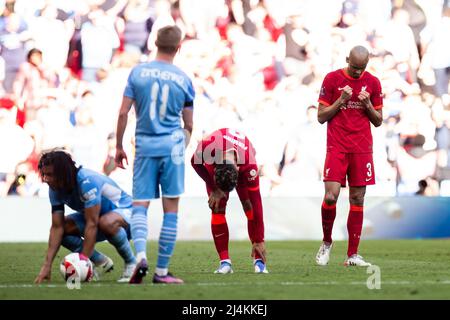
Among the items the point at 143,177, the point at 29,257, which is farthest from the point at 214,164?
the point at 29,257

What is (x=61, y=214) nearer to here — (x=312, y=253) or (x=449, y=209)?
(x=312, y=253)

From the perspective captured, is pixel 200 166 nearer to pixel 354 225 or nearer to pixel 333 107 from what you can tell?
pixel 333 107

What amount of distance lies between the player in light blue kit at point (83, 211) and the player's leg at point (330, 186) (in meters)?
2.46

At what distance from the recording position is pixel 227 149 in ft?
30.3

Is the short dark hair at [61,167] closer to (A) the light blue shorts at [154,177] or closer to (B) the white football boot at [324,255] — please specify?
(A) the light blue shorts at [154,177]

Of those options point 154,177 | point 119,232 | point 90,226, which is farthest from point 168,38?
point 119,232

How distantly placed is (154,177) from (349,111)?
3184mm

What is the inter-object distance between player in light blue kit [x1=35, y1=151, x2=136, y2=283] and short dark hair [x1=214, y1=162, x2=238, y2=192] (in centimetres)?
83

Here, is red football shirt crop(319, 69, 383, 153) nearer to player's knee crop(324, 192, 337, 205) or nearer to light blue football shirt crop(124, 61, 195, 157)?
player's knee crop(324, 192, 337, 205)

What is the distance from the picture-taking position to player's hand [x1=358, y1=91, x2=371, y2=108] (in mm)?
10570

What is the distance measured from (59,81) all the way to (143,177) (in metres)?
9.34

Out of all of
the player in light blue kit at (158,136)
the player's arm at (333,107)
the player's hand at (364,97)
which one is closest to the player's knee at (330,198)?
the player's arm at (333,107)

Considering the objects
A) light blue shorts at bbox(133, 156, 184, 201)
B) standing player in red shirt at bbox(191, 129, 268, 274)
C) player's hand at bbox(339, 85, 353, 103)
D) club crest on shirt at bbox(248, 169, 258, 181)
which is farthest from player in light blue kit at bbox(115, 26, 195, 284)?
player's hand at bbox(339, 85, 353, 103)
